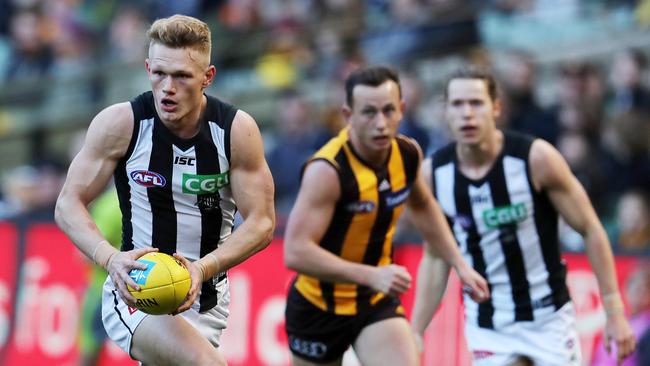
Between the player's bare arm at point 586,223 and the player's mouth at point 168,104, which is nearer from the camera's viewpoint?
the player's mouth at point 168,104

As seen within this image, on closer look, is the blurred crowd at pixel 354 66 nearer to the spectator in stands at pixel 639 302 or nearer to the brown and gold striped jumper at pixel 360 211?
the spectator in stands at pixel 639 302

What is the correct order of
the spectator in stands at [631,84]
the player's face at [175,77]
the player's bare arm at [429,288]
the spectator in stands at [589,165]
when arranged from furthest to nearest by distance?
1. the spectator in stands at [631,84]
2. the spectator in stands at [589,165]
3. the player's bare arm at [429,288]
4. the player's face at [175,77]

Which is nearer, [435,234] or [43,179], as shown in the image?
[435,234]

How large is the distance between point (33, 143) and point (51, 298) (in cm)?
575

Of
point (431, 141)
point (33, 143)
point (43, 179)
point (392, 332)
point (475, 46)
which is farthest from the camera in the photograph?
point (33, 143)

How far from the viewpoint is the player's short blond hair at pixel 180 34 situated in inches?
229

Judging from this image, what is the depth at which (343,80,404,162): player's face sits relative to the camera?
23.9ft

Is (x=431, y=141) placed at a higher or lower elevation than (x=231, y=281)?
higher

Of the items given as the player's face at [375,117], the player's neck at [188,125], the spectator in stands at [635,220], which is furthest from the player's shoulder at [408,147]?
the spectator in stands at [635,220]

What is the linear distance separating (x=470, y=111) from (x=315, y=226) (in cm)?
121

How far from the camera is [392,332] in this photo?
23.6 feet

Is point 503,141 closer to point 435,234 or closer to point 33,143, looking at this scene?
point 435,234

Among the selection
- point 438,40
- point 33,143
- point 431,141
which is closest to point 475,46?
point 438,40

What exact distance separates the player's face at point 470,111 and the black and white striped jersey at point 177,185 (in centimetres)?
176
